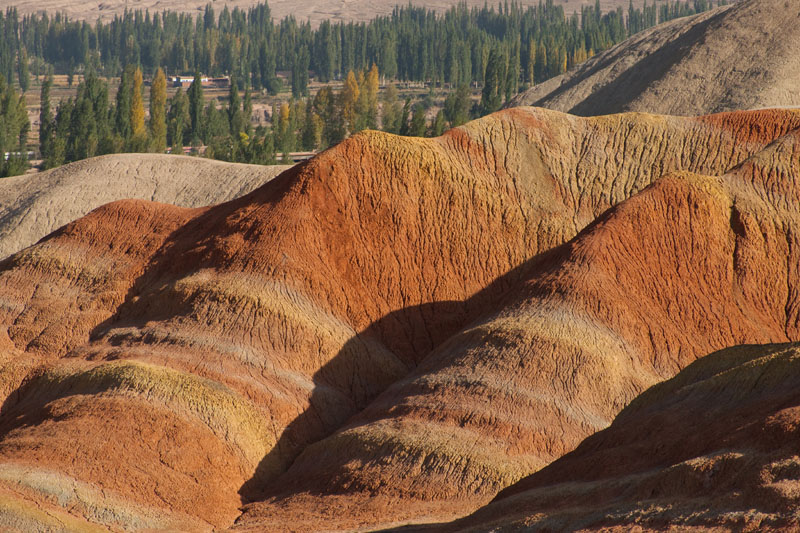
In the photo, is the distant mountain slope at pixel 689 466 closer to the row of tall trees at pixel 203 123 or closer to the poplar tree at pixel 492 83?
the row of tall trees at pixel 203 123

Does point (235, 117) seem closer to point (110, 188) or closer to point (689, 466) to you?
point (110, 188)

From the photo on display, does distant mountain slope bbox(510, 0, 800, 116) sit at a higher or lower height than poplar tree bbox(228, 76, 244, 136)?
higher

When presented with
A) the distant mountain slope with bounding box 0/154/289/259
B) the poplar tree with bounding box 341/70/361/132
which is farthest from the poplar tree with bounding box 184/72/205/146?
the distant mountain slope with bounding box 0/154/289/259

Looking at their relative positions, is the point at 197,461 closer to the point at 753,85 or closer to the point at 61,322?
the point at 61,322

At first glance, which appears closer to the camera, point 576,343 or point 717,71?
point 576,343

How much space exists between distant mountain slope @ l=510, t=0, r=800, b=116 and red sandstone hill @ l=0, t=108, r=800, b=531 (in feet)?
162

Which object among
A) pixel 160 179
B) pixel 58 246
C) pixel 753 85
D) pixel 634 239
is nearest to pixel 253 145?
pixel 160 179

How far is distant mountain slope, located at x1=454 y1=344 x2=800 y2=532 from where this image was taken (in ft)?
55.3

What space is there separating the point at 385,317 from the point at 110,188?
41146 millimetres

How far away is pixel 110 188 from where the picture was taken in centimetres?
7281

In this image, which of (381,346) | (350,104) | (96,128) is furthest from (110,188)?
(350,104)

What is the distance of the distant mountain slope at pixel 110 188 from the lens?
2736 inches

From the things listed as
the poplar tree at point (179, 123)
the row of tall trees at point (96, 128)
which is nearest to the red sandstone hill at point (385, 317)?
the row of tall trees at point (96, 128)

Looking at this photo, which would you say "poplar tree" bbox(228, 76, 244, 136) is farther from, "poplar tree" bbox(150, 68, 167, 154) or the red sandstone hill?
the red sandstone hill
